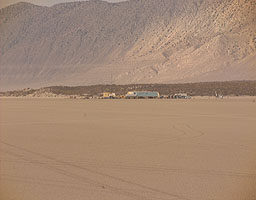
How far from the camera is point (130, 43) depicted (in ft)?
464

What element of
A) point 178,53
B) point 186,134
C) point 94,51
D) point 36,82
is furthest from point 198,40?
point 186,134

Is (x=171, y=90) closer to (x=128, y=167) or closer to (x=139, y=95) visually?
(x=139, y=95)

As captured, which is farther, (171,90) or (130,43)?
(130,43)

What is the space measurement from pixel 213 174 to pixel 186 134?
5.86m

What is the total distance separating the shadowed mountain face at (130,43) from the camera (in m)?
117

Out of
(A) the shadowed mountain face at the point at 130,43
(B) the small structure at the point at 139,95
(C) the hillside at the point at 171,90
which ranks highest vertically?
(A) the shadowed mountain face at the point at 130,43

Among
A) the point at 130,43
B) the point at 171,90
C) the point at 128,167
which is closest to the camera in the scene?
the point at 128,167

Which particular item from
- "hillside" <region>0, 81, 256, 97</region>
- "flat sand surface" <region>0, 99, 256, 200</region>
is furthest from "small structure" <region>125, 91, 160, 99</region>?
"flat sand surface" <region>0, 99, 256, 200</region>

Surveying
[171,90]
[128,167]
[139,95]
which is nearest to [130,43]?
[171,90]

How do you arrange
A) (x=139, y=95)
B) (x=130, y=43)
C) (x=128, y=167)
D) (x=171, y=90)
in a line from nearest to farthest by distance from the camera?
(x=128, y=167)
(x=139, y=95)
(x=171, y=90)
(x=130, y=43)

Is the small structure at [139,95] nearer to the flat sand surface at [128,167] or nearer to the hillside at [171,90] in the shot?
the hillside at [171,90]

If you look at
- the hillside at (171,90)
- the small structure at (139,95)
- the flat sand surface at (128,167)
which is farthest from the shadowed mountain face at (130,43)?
the flat sand surface at (128,167)

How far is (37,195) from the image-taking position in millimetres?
5770

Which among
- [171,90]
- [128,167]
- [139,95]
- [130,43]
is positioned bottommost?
[128,167]
